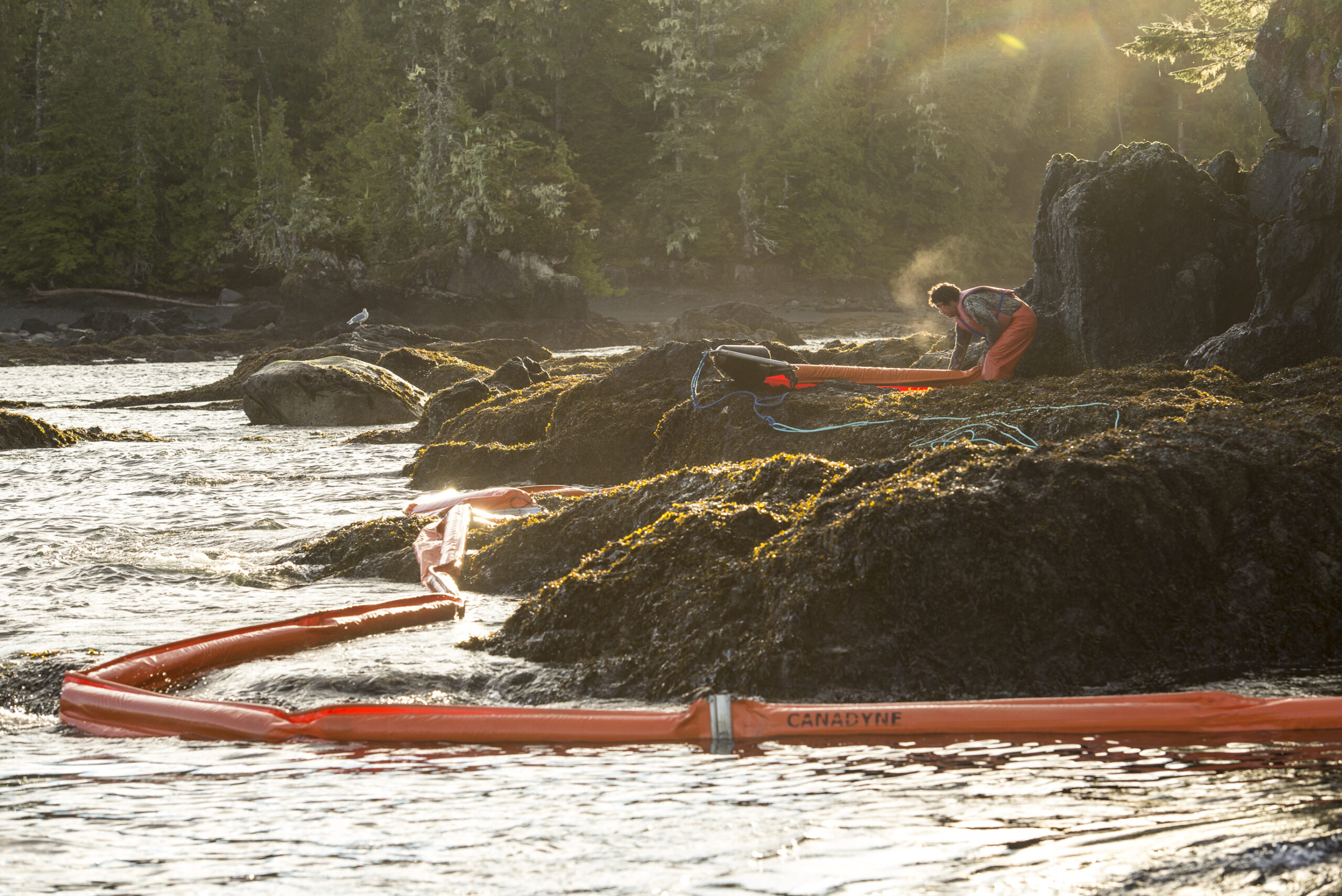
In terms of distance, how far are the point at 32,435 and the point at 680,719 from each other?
13950 millimetres

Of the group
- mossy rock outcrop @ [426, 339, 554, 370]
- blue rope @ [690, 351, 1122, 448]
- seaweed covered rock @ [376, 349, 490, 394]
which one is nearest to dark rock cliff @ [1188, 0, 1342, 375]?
blue rope @ [690, 351, 1122, 448]

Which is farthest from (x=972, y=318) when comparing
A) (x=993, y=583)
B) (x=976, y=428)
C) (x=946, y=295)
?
(x=993, y=583)

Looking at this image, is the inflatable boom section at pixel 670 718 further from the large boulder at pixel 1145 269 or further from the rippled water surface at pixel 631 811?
the large boulder at pixel 1145 269

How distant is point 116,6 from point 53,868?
60.2m

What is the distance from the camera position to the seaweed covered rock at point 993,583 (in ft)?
14.4

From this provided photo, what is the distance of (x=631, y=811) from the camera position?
3199 mm

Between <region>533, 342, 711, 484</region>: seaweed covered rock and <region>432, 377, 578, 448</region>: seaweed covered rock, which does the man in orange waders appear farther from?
<region>432, 377, 578, 448</region>: seaweed covered rock

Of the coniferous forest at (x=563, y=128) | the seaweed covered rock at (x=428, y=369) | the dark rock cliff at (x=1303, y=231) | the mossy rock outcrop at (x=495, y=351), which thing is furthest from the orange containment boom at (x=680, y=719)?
the coniferous forest at (x=563, y=128)

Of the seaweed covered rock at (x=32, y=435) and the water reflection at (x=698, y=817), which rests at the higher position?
the seaweed covered rock at (x=32, y=435)

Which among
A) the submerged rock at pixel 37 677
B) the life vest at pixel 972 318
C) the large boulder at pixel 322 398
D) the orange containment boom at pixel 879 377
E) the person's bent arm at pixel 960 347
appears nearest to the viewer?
the submerged rock at pixel 37 677

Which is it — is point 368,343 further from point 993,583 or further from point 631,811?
point 631,811

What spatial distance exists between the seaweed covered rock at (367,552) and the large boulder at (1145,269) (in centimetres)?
666

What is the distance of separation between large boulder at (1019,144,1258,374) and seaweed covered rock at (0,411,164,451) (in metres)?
12.1

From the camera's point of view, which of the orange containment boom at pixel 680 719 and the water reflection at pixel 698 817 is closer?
the water reflection at pixel 698 817
